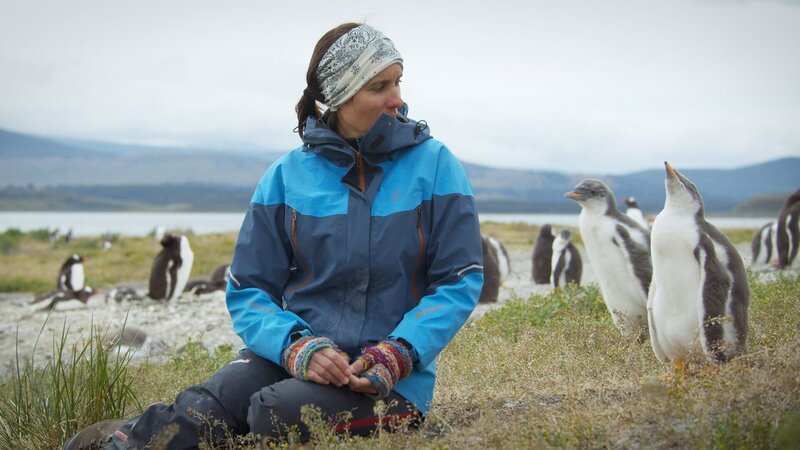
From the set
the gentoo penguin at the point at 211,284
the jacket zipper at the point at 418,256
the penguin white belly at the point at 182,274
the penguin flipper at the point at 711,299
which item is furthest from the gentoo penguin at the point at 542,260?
the jacket zipper at the point at 418,256

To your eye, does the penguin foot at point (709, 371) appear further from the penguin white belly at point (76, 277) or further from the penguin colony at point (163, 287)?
the penguin white belly at point (76, 277)

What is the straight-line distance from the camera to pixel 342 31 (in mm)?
3678

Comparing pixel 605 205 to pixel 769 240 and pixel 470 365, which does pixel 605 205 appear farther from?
pixel 769 240

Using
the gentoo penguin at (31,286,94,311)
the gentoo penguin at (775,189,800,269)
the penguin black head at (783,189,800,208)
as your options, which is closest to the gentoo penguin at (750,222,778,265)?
the penguin black head at (783,189,800,208)

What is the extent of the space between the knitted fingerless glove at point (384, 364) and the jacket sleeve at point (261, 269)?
1.12ft

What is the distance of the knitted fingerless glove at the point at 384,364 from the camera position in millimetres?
3193

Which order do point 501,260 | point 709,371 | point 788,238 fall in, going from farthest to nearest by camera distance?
point 501,260
point 788,238
point 709,371

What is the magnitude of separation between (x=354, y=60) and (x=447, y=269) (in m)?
0.96

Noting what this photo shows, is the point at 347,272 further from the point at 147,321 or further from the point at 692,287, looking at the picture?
the point at 147,321

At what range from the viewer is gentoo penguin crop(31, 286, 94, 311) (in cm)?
1414

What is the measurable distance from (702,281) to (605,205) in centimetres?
280

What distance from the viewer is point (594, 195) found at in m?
7.28

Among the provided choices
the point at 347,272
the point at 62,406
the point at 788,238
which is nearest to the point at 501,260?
the point at 788,238

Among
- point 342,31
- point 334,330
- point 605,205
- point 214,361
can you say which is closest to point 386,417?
point 334,330
